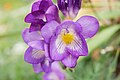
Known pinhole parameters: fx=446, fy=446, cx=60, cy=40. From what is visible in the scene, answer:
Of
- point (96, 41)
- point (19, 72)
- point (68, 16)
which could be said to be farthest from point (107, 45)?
point (68, 16)

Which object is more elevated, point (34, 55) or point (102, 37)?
point (34, 55)

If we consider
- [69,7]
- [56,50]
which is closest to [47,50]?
[56,50]

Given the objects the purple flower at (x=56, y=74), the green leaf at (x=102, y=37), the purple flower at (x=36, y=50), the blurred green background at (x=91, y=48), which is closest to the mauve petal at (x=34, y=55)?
the purple flower at (x=36, y=50)

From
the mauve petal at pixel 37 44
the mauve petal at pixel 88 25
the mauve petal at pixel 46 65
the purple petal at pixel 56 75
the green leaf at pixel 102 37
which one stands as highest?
the mauve petal at pixel 88 25

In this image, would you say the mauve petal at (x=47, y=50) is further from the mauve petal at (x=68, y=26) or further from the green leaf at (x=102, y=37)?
the green leaf at (x=102, y=37)

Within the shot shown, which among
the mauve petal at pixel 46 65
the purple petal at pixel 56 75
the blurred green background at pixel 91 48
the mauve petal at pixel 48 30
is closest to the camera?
the mauve petal at pixel 48 30

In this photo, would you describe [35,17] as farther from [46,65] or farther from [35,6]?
[46,65]

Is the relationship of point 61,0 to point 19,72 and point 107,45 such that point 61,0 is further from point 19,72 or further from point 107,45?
point 19,72
